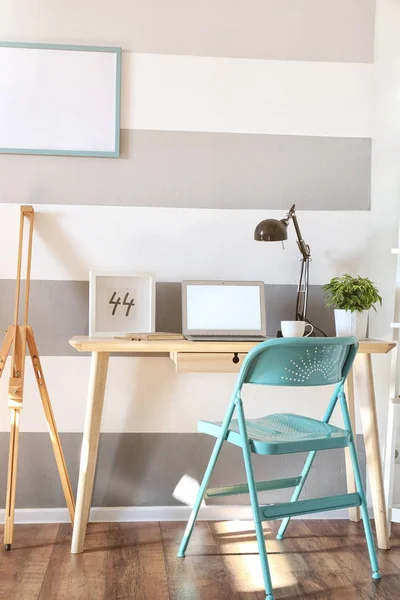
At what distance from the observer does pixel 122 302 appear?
2930 mm

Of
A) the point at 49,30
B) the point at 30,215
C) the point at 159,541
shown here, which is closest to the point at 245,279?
the point at 30,215

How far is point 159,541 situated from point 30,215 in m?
1.42

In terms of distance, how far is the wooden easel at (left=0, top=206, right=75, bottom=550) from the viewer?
8.84 feet

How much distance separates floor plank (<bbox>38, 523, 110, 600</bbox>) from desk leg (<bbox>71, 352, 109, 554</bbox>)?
66 mm

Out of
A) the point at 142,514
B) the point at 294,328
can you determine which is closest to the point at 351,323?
the point at 294,328

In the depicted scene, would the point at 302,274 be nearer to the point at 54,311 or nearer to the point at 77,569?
the point at 54,311

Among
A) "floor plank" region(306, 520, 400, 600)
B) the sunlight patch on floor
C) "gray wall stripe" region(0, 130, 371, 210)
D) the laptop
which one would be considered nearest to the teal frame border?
"gray wall stripe" region(0, 130, 371, 210)

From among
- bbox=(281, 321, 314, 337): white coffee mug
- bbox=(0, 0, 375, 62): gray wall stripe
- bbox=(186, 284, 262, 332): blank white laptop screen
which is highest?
bbox=(0, 0, 375, 62): gray wall stripe

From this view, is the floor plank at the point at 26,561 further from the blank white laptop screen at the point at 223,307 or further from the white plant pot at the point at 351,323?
the white plant pot at the point at 351,323

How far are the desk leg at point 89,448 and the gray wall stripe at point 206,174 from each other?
0.76 metres

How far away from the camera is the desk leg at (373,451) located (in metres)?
2.71

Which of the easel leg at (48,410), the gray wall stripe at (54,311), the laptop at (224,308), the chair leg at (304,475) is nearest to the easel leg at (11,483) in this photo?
the easel leg at (48,410)

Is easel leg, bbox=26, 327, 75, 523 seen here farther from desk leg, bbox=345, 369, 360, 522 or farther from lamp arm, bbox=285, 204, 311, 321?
desk leg, bbox=345, 369, 360, 522

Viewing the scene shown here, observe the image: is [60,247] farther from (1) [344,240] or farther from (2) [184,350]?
(1) [344,240]
